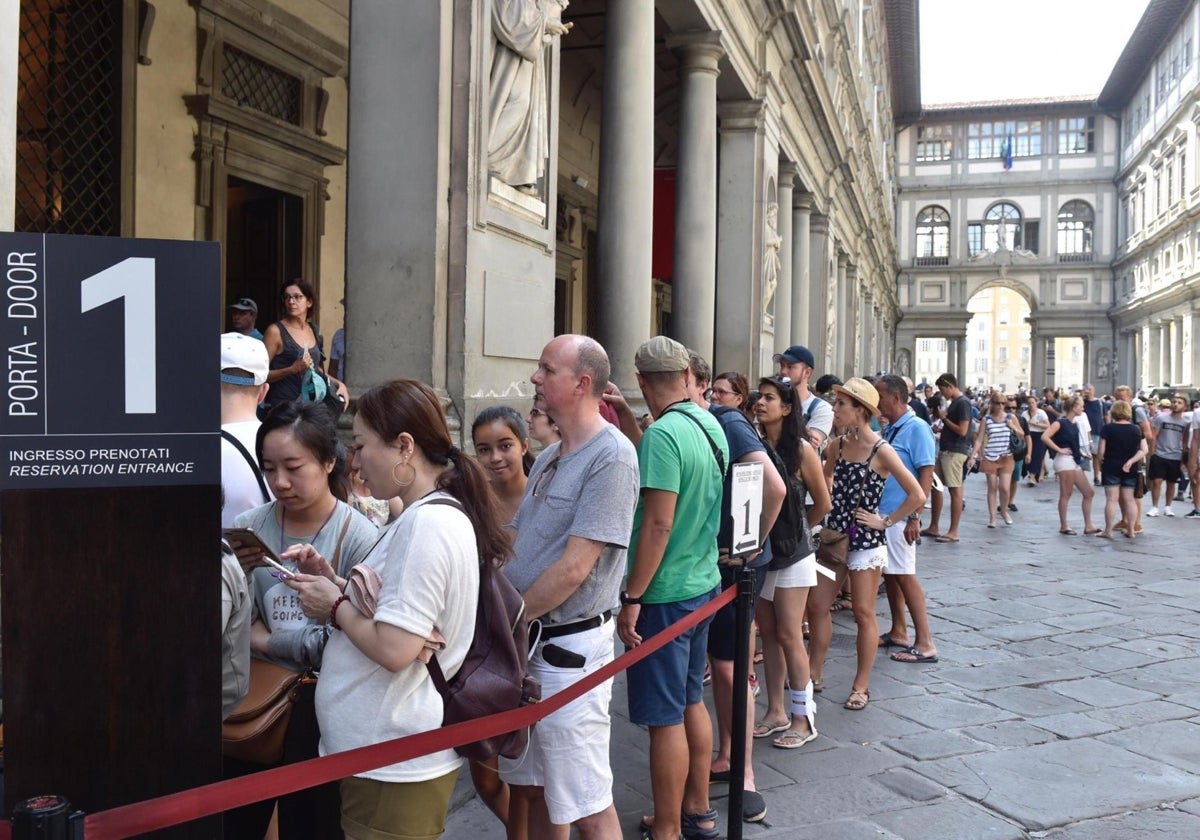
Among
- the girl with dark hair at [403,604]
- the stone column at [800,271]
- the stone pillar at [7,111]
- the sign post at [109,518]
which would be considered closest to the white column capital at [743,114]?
the stone column at [800,271]

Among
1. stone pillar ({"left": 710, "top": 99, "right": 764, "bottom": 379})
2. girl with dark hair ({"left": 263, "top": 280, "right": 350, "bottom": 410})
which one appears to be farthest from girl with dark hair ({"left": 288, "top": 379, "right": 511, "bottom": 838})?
stone pillar ({"left": 710, "top": 99, "right": 764, "bottom": 379})

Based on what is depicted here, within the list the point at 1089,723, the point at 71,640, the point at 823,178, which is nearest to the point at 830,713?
the point at 1089,723

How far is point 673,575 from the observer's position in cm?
384

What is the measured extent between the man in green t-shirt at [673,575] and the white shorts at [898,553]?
2.79 metres

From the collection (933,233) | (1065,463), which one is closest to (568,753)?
(1065,463)

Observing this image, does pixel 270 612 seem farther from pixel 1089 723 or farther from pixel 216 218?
pixel 216 218

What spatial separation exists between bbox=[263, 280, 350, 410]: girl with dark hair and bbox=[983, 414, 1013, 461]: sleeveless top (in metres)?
10.7

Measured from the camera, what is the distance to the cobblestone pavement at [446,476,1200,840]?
4242 mm

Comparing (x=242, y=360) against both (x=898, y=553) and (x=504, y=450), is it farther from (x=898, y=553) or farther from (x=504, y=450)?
(x=898, y=553)

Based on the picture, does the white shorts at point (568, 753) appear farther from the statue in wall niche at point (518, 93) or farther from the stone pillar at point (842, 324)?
the stone pillar at point (842, 324)

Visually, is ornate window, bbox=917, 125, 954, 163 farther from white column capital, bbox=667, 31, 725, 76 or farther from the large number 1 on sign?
the large number 1 on sign

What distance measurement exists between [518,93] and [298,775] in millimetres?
4762

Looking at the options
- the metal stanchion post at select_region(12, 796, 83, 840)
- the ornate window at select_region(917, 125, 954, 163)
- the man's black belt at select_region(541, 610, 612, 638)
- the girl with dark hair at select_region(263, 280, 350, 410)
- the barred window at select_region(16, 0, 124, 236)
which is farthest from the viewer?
the ornate window at select_region(917, 125, 954, 163)

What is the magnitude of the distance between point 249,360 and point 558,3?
4278 millimetres
